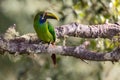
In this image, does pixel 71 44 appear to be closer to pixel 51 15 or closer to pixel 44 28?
pixel 44 28

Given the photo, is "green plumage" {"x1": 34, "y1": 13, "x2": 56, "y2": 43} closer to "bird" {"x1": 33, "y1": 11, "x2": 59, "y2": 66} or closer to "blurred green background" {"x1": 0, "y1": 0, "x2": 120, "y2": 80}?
"bird" {"x1": 33, "y1": 11, "x2": 59, "y2": 66}

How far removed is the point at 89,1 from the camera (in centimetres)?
524

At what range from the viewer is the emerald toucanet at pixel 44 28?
13.0ft

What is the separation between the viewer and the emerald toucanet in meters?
3.95

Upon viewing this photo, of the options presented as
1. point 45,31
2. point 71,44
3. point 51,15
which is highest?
point 51,15

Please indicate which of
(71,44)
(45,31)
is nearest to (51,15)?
(45,31)

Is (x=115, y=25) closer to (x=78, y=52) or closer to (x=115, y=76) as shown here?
(x=78, y=52)

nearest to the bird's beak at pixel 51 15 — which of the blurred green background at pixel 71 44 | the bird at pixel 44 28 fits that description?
the bird at pixel 44 28

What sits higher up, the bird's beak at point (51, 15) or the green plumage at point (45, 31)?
the bird's beak at point (51, 15)

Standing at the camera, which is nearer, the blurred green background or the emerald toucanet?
the emerald toucanet

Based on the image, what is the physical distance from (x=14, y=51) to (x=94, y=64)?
2.93m

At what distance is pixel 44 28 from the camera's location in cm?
410

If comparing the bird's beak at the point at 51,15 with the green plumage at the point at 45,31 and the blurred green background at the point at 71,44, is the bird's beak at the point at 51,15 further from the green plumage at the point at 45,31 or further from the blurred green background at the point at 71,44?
A: the blurred green background at the point at 71,44

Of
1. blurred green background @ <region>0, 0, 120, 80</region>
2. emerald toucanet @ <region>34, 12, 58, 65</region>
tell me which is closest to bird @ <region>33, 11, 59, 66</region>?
emerald toucanet @ <region>34, 12, 58, 65</region>
